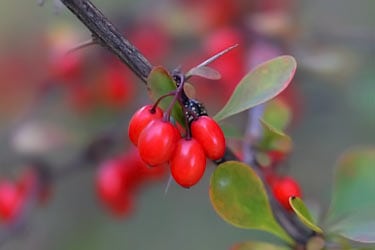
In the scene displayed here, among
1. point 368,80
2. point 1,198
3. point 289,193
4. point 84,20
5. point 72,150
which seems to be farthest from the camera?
point 368,80

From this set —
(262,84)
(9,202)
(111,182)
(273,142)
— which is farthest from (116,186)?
(262,84)

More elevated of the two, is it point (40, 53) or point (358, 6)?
point (40, 53)

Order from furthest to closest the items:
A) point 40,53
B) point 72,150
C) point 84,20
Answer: point 40,53
point 72,150
point 84,20

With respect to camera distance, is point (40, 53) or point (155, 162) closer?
point (155, 162)

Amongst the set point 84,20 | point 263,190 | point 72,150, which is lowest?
point 72,150

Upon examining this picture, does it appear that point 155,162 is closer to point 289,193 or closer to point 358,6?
point 289,193

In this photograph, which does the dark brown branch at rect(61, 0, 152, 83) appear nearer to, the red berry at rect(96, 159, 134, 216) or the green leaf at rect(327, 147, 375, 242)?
the green leaf at rect(327, 147, 375, 242)

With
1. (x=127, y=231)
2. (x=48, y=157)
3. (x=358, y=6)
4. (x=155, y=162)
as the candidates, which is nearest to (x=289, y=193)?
(x=155, y=162)

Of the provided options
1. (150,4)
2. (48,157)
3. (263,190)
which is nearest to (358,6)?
(150,4)

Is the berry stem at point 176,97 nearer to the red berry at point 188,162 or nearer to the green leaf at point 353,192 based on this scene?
the red berry at point 188,162
